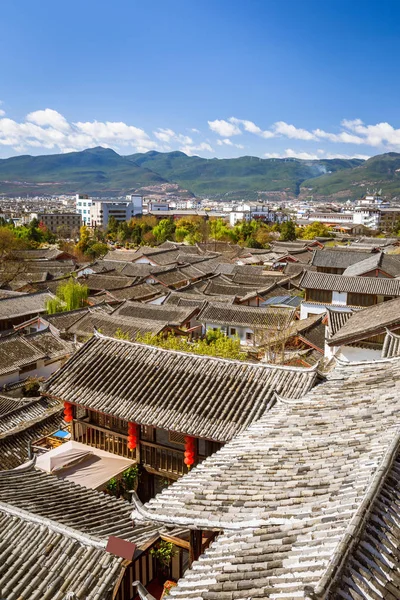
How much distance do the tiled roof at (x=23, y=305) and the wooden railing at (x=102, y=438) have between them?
986 inches

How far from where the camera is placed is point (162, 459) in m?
14.2

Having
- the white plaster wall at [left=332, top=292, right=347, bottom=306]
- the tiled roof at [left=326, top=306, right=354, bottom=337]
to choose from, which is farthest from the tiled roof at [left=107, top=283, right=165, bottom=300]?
the tiled roof at [left=326, top=306, right=354, bottom=337]

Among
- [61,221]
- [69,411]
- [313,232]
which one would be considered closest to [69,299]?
[69,411]

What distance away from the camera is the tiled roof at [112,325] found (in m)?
31.9

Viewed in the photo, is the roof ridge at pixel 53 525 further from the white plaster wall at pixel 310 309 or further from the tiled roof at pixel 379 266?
the tiled roof at pixel 379 266

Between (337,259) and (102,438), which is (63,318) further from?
(337,259)

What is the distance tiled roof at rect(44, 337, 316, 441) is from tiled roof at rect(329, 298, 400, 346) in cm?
791

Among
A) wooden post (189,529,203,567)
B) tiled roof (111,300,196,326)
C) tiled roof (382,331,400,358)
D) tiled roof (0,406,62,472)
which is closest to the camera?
wooden post (189,529,203,567)

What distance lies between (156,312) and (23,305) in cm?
1155

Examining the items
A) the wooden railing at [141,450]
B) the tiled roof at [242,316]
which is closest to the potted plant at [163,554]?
the wooden railing at [141,450]

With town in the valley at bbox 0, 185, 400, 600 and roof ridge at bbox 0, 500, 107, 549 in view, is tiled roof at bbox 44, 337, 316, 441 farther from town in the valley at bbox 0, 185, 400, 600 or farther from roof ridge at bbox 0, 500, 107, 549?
roof ridge at bbox 0, 500, 107, 549

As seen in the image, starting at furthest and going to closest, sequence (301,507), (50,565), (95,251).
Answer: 1. (95,251)
2. (50,565)
3. (301,507)

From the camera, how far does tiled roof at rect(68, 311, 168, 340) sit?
31939mm

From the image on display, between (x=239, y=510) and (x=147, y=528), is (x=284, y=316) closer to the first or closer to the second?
(x=147, y=528)
